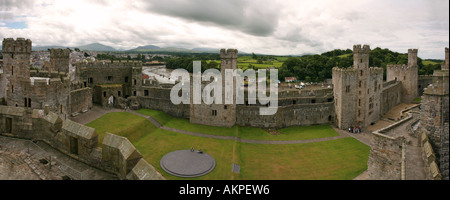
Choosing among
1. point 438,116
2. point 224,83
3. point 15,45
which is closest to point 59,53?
point 15,45

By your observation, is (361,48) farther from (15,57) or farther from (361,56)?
(15,57)

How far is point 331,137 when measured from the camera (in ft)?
102

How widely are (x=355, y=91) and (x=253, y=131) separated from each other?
1397 centimetres

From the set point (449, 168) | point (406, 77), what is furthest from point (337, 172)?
point (406, 77)

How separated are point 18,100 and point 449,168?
2780cm

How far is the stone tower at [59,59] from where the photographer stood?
34469 mm

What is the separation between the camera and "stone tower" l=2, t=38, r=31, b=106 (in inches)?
834

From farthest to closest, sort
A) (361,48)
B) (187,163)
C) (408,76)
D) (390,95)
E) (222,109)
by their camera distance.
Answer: (408,76) < (390,95) < (361,48) < (222,109) < (187,163)

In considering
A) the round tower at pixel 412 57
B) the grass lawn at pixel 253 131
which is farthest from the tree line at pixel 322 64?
the grass lawn at pixel 253 131

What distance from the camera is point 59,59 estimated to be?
114 feet

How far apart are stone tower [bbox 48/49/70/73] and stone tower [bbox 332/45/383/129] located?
34.2 metres

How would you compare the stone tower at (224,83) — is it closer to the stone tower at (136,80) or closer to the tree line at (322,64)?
the stone tower at (136,80)

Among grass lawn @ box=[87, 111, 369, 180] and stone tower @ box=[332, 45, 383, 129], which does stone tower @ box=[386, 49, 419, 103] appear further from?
grass lawn @ box=[87, 111, 369, 180]
